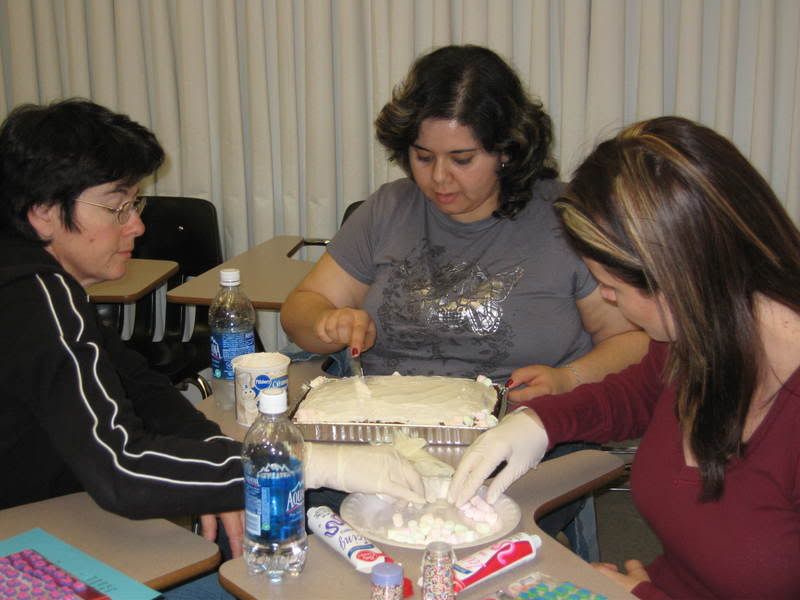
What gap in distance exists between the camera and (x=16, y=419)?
4.36ft

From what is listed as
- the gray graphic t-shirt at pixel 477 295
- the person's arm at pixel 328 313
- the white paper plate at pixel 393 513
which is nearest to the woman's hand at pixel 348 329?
the person's arm at pixel 328 313

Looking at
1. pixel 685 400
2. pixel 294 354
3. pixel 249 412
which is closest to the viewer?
pixel 685 400

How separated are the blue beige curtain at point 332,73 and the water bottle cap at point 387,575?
2.13 meters

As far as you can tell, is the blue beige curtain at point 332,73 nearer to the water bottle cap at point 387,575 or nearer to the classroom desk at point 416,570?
the classroom desk at point 416,570

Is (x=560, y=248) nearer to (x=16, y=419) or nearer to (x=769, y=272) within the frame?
(x=769, y=272)

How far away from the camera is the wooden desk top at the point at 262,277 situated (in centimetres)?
240

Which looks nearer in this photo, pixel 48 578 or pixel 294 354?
pixel 48 578

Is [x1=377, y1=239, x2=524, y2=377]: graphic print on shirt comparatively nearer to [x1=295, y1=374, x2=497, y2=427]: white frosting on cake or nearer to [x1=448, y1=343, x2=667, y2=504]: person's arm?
[x1=295, y1=374, x2=497, y2=427]: white frosting on cake

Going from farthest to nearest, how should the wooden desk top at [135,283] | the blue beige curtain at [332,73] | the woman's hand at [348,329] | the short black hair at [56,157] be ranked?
1. the blue beige curtain at [332,73]
2. the wooden desk top at [135,283]
3. the woman's hand at [348,329]
4. the short black hair at [56,157]

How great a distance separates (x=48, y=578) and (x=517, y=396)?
3.05 ft

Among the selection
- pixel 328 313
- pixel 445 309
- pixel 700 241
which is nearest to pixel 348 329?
pixel 328 313

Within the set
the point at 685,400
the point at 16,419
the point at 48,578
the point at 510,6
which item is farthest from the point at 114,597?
the point at 510,6

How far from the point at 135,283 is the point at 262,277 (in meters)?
0.40

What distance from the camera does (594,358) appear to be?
1.84m
